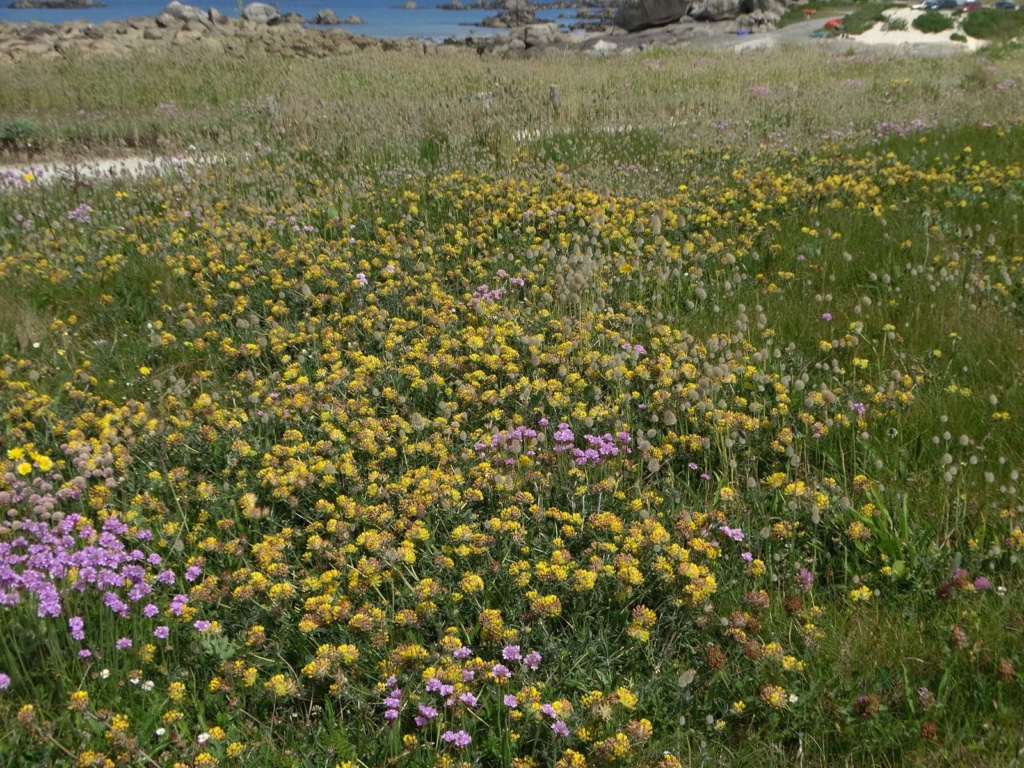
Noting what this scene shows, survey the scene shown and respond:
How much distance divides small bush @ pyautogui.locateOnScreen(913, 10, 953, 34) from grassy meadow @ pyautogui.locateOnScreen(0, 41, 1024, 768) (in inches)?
1126

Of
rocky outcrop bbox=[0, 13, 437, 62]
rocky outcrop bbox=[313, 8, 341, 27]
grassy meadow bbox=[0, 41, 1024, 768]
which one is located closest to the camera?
grassy meadow bbox=[0, 41, 1024, 768]

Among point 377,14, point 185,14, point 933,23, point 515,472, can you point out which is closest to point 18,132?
point 515,472

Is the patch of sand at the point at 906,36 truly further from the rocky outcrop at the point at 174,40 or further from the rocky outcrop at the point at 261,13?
the rocky outcrop at the point at 261,13

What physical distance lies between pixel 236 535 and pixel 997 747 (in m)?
2.98

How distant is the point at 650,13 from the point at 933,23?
20.3 m

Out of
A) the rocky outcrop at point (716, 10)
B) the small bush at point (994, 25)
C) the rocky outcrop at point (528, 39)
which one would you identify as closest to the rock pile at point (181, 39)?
the rocky outcrop at point (528, 39)

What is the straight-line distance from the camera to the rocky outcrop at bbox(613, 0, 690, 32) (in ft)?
155

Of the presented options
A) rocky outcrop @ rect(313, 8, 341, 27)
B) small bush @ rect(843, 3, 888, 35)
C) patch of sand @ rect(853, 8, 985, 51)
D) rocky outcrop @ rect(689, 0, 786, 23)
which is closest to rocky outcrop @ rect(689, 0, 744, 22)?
rocky outcrop @ rect(689, 0, 786, 23)

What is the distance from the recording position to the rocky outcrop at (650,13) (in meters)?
47.2

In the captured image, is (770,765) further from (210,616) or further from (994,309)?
(994,309)

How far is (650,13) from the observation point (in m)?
47.6

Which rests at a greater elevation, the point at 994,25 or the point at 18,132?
the point at 994,25

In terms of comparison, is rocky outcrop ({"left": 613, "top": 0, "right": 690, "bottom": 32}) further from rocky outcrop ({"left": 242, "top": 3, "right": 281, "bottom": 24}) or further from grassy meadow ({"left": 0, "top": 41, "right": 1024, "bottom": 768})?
grassy meadow ({"left": 0, "top": 41, "right": 1024, "bottom": 768})

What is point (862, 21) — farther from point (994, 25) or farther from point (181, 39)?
point (181, 39)
